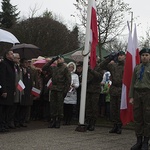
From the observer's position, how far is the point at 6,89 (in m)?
8.98

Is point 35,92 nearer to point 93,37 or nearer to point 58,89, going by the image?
point 58,89

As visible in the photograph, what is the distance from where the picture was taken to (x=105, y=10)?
2525 cm

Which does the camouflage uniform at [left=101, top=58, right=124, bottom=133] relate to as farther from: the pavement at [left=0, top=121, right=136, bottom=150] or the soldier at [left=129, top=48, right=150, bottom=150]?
the soldier at [left=129, top=48, right=150, bottom=150]

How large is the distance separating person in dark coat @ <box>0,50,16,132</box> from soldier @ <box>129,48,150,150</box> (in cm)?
332

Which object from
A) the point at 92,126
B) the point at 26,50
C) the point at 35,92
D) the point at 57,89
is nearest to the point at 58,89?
the point at 57,89

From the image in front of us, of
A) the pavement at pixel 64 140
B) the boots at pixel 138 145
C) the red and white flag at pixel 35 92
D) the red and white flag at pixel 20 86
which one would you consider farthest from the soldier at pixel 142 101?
the red and white flag at pixel 35 92

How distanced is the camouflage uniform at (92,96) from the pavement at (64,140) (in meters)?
0.37

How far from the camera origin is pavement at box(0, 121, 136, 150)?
7.04 metres

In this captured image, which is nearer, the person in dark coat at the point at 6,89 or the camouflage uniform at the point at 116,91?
the person in dark coat at the point at 6,89

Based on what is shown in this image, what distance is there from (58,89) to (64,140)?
7.93 feet

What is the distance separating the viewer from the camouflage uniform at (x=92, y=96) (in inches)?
388

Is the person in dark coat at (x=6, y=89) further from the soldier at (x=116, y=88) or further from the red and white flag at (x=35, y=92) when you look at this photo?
the soldier at (x=116, y=88)

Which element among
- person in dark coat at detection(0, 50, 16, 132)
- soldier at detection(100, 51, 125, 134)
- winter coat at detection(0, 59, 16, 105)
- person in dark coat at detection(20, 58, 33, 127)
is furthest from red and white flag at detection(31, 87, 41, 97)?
soldier at detection(100, 51, 125, 134)

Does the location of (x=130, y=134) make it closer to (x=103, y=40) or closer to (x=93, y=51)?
(x=93, y=51)
